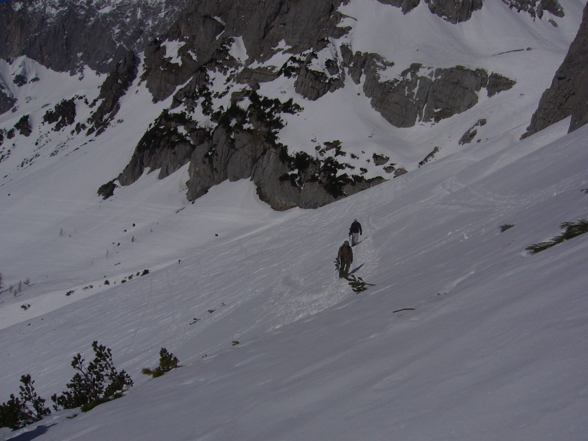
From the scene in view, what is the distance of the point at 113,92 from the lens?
295 feet

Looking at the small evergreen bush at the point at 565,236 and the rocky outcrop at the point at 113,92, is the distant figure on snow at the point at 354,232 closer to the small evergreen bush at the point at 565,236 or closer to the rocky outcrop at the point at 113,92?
the small evergreen bush at the point at 565,236

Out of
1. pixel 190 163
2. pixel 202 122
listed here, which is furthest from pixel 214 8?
pixel 190 163

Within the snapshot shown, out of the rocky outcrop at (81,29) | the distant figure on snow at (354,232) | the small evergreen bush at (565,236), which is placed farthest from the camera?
the rocky outcrop at (81,29)

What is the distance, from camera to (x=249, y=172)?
53.0 metres

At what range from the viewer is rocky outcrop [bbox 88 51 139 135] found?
86.9 metres

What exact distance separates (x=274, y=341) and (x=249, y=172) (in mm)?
47269

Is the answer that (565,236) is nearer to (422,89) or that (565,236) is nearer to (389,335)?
(389,335)

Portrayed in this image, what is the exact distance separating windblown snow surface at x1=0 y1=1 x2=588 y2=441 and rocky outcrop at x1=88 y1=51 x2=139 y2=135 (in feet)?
187

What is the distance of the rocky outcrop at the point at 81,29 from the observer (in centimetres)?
13100

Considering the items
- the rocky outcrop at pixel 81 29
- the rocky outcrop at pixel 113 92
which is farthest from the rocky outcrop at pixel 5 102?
the rocky outcrop at pixel 113 92

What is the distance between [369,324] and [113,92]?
97.2 meters

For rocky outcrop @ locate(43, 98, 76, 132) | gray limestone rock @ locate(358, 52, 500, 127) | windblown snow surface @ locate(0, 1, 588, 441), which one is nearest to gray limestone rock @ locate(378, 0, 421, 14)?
gray limestone rock @ locate(358, 52, 500, 127)

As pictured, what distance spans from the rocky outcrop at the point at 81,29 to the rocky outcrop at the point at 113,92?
120 ft

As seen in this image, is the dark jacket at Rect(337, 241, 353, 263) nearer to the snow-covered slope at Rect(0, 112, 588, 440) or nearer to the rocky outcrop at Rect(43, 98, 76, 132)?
the snow-covered slope at Rect(0, 112, 588, 440)
